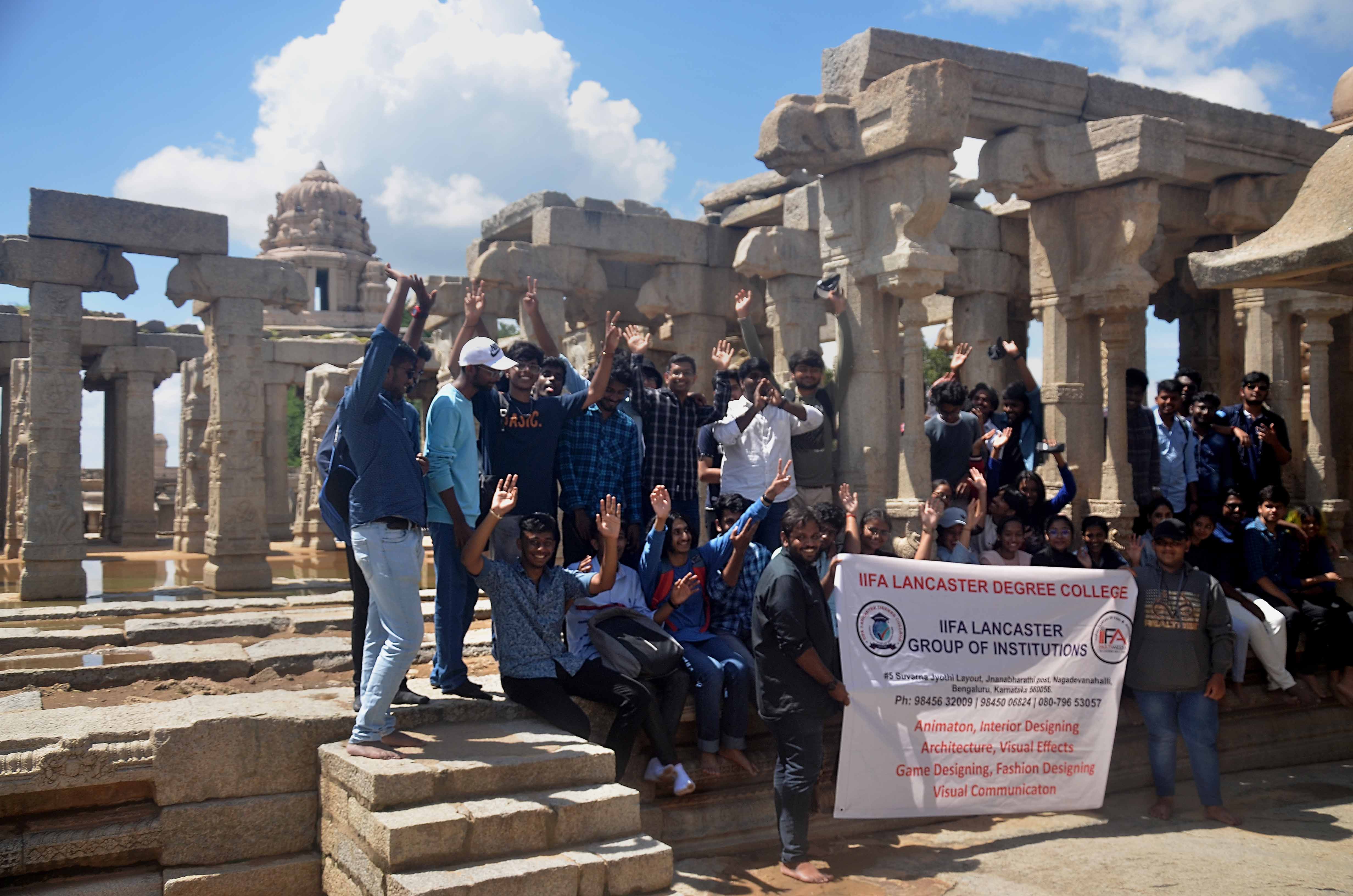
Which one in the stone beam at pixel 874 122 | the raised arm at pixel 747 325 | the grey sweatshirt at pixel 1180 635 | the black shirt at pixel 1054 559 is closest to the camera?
the grey sweatshirt at pixel 1180 635

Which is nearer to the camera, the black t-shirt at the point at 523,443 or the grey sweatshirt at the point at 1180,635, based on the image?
the black t-shirt at the point at 523,443

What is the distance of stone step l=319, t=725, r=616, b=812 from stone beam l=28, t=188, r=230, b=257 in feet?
27.0

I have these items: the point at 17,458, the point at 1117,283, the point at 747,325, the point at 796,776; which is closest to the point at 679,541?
the point at 796,776

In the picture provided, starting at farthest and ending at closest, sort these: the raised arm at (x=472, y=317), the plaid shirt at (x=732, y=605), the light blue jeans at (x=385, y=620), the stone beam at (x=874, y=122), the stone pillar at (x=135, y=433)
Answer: the stone pillar at (x=135, y=433) < the stone beam at (x=874, y=122) < the plaid shirt at (x=732, y=605) < the raised arm at (x=472, y=317) < the light blue jeans at (x=385, y=620)

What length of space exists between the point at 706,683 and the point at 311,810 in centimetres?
195

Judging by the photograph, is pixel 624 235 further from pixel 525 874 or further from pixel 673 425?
pixel 525 874

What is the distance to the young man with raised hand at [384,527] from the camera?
189 inches

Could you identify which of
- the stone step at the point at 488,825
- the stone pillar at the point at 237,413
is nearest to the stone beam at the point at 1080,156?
the stone step at the point at 488,825

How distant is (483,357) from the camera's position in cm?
560

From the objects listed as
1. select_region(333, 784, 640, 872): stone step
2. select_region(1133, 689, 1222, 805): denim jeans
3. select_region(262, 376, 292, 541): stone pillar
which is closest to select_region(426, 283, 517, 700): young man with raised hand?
select_region(333, 784, 640, 872): stone step

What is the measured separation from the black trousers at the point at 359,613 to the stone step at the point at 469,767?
0.40 metres

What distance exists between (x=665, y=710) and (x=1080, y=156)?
6629 millimetres

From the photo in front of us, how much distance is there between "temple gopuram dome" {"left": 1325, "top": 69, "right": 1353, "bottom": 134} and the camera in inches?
499

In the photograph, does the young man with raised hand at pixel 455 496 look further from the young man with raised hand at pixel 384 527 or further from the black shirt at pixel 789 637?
the black shirt at pixel 789 637
